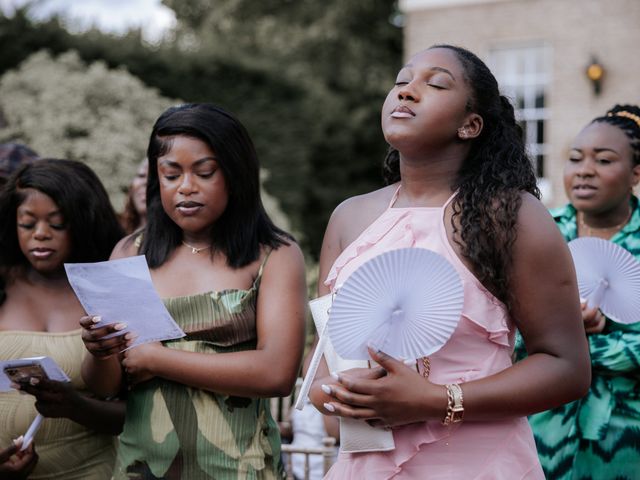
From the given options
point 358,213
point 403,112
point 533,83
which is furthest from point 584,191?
point 533,83

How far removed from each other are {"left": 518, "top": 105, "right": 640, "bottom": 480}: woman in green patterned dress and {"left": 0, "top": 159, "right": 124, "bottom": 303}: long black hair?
178 centimetres

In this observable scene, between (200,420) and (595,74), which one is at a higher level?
Result: (595,74)

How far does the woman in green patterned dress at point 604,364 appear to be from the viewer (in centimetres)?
329

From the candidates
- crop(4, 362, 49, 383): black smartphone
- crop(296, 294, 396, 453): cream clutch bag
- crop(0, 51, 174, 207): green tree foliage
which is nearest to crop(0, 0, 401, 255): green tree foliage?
crop(0, 51, 174, 207): green tree foliage

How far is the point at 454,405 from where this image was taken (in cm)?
201

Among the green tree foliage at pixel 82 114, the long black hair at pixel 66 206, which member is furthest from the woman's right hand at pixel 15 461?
the green tree foliage at pixel 82 114

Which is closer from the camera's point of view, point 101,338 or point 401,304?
point 401,304

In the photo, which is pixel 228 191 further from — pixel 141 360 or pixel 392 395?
pixel 392 395

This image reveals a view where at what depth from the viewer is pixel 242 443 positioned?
2.59 meters

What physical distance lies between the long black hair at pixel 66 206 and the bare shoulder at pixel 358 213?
1247mm

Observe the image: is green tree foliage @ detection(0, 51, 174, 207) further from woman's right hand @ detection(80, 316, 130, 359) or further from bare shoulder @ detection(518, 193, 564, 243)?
bare shoulder @ detection(518, 193, 564, 243)

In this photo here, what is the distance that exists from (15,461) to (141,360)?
0.82 meters

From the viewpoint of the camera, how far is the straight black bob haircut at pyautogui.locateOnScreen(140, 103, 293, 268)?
8.90 ft

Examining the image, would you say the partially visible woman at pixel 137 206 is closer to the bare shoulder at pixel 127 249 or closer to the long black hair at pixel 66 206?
the long black hair at pixel 66 206
